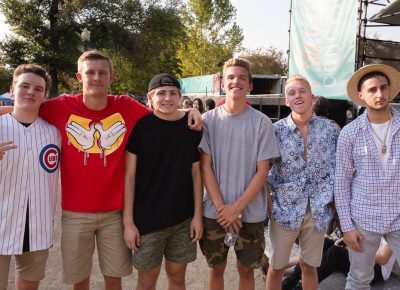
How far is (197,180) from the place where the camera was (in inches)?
103

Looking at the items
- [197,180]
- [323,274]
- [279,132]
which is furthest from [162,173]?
[323,274]

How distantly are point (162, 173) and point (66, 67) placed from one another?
23.5m

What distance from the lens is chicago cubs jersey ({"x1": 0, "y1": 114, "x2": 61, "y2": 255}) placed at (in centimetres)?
235

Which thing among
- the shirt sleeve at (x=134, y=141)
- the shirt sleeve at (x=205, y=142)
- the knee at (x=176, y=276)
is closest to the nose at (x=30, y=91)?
the shirt sleeve at (x=134, y=141)

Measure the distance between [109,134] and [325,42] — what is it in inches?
239

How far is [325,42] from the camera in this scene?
7.25 meters

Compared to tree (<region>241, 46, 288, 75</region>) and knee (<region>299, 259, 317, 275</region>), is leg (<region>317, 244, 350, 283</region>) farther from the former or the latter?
tree (<region>241, 46, 288, 75</region>)

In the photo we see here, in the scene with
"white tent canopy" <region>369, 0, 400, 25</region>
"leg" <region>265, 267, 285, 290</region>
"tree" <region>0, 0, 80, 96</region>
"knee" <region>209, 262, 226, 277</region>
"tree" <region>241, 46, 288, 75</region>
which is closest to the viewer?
"knee" <region>209, 262, 226, 277</region>

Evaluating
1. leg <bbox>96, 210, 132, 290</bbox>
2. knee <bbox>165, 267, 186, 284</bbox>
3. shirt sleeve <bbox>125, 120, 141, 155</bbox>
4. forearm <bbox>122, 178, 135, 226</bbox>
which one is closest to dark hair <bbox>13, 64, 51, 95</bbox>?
shirt sleeve <bbox>125, 120, 141, 155</bbox>

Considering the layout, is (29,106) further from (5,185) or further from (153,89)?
(153,89)

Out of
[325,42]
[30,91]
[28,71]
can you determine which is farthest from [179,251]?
[325,42]

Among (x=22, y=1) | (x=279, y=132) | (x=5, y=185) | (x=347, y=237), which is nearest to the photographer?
(x=5, y=185)

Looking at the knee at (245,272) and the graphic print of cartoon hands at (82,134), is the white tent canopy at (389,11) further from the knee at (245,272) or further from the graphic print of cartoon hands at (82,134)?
the graphic print of cartoon hands at (82,134)

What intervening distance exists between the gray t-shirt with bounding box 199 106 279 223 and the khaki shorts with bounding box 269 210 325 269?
252 millimetres
